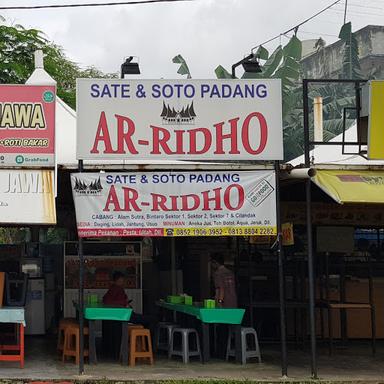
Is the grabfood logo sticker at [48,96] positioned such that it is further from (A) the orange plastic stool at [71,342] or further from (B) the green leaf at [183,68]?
(B) the green leaf at [183,68]

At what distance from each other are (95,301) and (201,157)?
10.1 ft

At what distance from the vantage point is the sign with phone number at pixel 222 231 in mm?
10461

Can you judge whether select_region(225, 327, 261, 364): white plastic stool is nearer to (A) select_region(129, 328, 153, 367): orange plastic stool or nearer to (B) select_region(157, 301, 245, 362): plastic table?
(B) select_region(157, 301, 245, 362): plastic table

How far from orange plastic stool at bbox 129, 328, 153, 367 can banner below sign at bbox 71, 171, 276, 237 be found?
5.62ft

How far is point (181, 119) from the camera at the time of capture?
34.7 ft

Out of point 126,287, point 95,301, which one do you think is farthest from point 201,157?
point 126,287

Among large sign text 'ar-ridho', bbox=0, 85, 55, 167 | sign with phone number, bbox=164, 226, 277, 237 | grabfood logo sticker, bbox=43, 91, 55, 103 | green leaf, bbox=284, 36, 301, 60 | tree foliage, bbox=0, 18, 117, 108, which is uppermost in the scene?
green leaf, bbox=284, 36, 301, 60

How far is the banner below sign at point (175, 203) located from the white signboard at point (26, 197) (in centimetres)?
39

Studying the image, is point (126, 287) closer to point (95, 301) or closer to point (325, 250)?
point (95, 301)

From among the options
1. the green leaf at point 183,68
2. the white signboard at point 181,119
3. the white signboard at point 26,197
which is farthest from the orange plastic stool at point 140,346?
the green leaf at point 183,68

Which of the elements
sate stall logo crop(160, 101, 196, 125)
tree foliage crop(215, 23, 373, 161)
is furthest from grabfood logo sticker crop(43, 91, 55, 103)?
tree foliage crop(215, 23, 373, 161)

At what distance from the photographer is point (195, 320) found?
12.4 metres

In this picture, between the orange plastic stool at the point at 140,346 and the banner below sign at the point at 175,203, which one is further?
the orange plastic stool at the point at 140,346

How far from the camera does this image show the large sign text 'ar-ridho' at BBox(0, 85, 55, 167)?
10586mm
